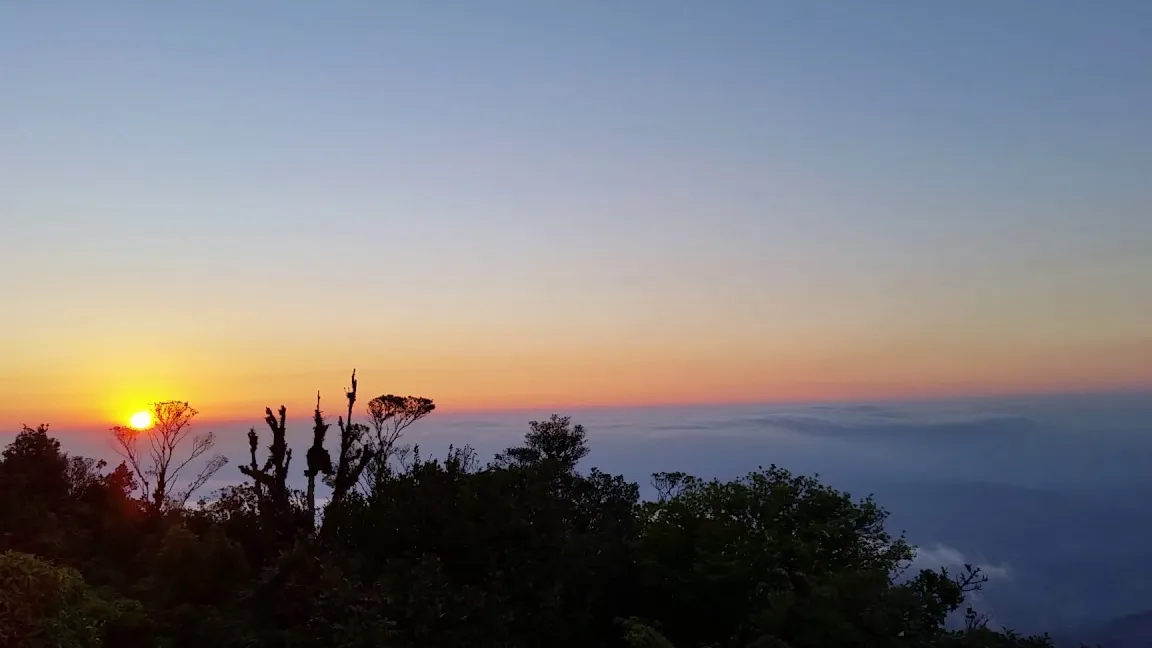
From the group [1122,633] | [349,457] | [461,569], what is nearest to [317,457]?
[349,457]

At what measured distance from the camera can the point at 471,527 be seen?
22.4 m

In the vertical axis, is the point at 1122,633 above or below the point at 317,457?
below

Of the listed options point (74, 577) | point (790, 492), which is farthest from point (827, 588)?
point (74, 577)

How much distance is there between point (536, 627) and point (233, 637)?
25.5 ft

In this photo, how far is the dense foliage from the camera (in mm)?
18422

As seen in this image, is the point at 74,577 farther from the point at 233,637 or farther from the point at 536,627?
the point at 536,627

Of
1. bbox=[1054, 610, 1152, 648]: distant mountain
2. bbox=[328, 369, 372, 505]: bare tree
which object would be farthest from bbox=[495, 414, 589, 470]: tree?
bbox=[1054, 610, 1152, 648]: distant mountain

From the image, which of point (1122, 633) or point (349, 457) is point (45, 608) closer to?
point (349, 457)

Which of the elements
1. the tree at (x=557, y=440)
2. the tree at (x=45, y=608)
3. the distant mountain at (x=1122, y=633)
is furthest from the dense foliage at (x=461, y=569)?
the distant mountain at (x=1122, y=633)

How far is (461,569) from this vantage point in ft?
73.9

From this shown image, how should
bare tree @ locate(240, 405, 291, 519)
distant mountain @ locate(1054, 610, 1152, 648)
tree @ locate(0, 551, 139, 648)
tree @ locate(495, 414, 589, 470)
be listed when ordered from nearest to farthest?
tree @ locate(0, 551, 139, 648) < bare tree @ locate(240, 405, 291, 519) < tree @ locate(495, 414, 589, 470) < distant mountain @ locate(1054, 610, 1152, 648)

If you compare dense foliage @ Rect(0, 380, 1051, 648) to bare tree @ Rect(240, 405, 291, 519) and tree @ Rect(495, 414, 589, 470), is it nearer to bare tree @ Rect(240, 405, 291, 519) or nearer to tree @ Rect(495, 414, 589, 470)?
bare tree @ Rect(240, 405, 291, 519)

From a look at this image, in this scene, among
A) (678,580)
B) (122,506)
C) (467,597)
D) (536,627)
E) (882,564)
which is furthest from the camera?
(122,506)

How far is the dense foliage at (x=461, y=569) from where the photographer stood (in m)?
18.4
